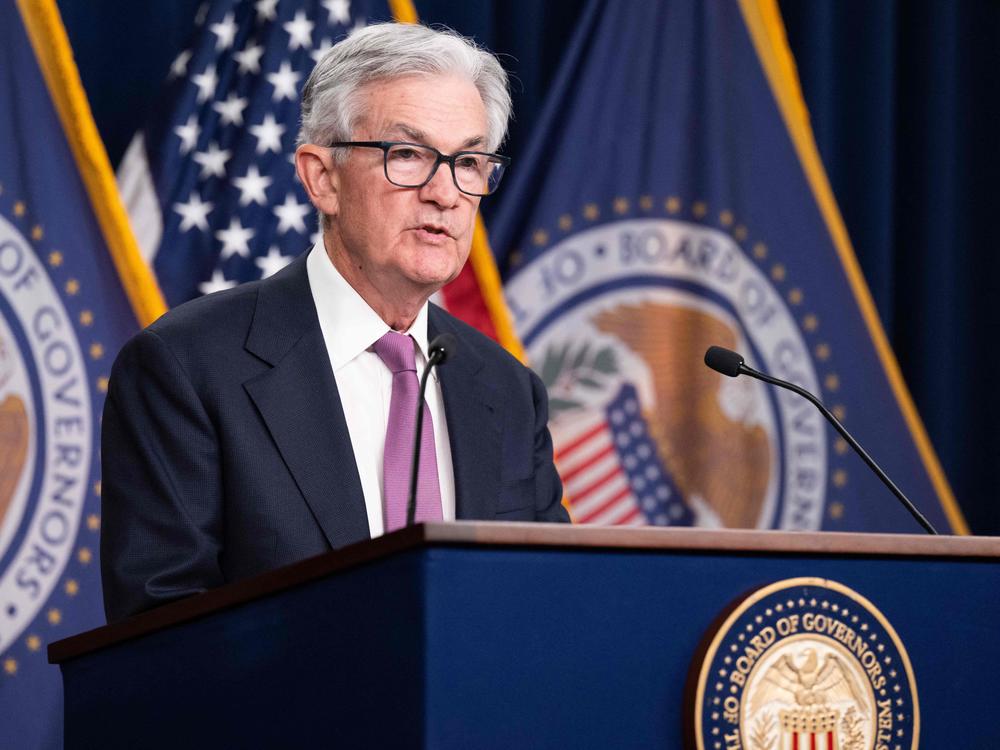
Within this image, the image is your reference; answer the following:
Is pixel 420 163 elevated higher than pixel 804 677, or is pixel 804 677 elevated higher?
pixel 420 163

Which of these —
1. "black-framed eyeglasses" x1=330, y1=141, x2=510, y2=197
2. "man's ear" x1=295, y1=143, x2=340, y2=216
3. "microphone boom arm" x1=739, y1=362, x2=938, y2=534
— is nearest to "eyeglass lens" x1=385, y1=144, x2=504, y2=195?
"black-framed eyeglasses" x1=330, y1=141, x2=510, y2=197

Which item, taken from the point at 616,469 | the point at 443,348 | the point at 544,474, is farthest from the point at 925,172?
the point at 443,348

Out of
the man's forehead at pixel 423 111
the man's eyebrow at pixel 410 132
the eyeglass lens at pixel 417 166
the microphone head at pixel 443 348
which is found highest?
the man's forehead at pixel 423 111

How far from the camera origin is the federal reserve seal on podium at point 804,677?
144cm

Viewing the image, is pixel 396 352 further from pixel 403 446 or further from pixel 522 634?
pixel 522 634

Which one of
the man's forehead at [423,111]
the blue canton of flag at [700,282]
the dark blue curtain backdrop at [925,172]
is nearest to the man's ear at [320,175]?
the man's forehead at [423,111]

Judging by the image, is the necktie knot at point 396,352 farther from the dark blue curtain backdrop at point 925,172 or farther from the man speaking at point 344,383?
the dark blue curtain backdrop at point 925,172

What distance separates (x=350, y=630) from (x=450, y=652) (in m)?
0.13

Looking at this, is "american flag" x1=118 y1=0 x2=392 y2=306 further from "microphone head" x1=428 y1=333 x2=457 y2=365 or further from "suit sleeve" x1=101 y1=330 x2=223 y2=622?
"microphone head" x1=428 y1=333 x2=457 y2=365

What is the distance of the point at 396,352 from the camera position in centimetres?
234

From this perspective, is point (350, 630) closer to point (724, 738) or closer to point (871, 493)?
point (724, 738)

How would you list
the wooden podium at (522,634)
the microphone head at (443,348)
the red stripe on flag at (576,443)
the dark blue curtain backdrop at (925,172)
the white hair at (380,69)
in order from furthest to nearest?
the dark blue curtain backdrop at (925,172), the red stripe on flag at (576,443), the white hair at (380,69), the microphone head at (443,348), the wooden podium at (522,634)

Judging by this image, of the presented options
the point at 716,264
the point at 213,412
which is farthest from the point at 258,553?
the point at 716,264

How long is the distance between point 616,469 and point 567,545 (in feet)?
8.98
